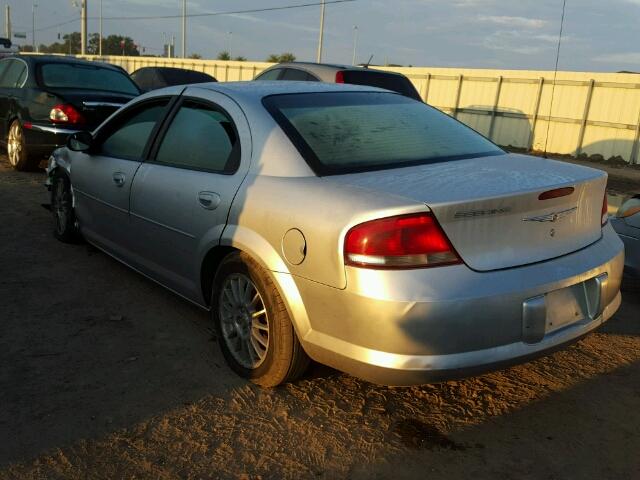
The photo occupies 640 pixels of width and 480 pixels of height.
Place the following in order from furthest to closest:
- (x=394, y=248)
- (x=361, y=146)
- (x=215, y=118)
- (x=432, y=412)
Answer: (x=215, y=118), (x=361, y=146), (x=432, y=412), (x=394, y=248)

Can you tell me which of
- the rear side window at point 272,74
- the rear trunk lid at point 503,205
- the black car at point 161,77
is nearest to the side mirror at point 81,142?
the rear trunk lid at point 503,205

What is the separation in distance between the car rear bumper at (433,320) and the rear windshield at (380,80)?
Answer: 619 centimetres

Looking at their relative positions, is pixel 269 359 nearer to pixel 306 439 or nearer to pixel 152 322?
pixel 306 439

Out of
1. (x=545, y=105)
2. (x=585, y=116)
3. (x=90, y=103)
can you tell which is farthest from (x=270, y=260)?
(x=545, y=105)

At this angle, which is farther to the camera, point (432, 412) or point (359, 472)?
point (432, 412)

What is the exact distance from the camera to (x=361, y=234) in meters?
2.51

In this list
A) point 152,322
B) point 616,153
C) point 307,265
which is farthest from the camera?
point 616,153

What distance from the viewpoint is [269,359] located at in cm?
303

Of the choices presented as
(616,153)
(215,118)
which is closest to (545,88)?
(616,153)

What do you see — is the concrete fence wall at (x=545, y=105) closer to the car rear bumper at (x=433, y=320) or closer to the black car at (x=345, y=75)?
the black car at (x=345, y=75)

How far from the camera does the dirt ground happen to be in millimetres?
2525

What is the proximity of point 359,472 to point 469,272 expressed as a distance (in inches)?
35.8

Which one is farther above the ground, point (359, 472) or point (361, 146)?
point (361, 146)

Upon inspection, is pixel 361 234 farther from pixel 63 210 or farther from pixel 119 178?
pixel 63 210
